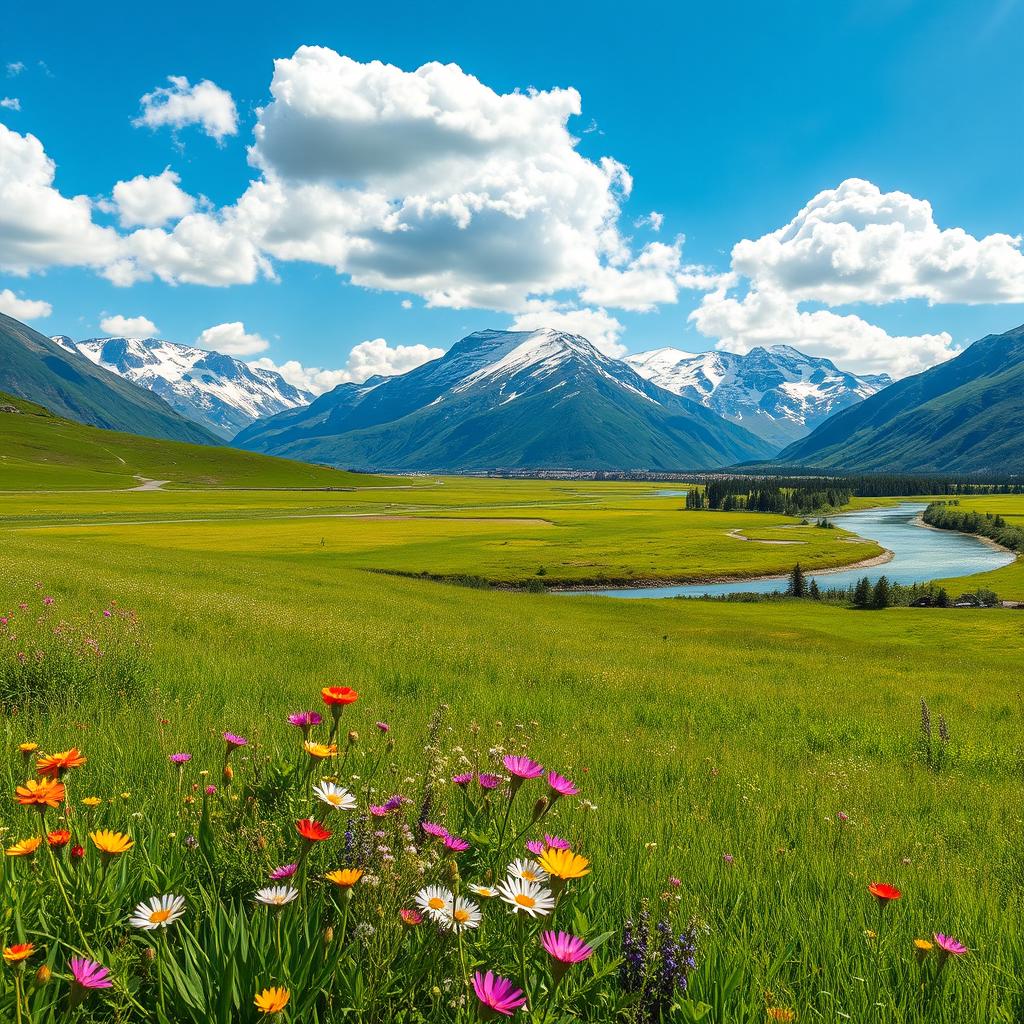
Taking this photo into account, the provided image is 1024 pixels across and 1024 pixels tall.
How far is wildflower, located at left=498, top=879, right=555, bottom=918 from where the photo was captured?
5.62 ft

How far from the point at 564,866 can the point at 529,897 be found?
16 cm

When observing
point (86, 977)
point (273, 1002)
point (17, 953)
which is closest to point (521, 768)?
point (273, 1002)

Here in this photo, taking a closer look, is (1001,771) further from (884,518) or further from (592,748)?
(884,518)

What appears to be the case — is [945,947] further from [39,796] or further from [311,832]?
[39,796]

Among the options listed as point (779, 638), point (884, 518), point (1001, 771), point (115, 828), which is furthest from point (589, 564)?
point (884, 518)

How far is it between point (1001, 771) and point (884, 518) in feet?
645

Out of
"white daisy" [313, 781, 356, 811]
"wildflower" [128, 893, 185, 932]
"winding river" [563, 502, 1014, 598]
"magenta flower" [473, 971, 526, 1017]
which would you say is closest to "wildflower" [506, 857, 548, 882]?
"magenta flower" [473, 971, 526, 1017]

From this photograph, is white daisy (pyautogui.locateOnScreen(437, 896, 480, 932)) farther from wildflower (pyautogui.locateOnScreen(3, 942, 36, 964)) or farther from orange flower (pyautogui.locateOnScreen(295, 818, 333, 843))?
wildflower (pyautogui.locateOnScreen(3, 942, 36, 964))

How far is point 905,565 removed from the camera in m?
95.1

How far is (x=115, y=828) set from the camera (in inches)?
129

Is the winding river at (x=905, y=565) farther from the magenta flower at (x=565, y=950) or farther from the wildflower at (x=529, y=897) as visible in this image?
the magenta flower at (x=565, y=950)

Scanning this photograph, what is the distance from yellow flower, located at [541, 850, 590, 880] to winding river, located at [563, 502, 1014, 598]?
71.9m

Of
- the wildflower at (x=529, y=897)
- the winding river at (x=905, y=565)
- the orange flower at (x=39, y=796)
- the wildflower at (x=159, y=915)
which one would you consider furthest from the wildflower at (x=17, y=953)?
the winding river at (x=905, y=565)

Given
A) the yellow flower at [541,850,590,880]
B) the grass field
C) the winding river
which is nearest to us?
the yellow flower at [541,850,590,880]
